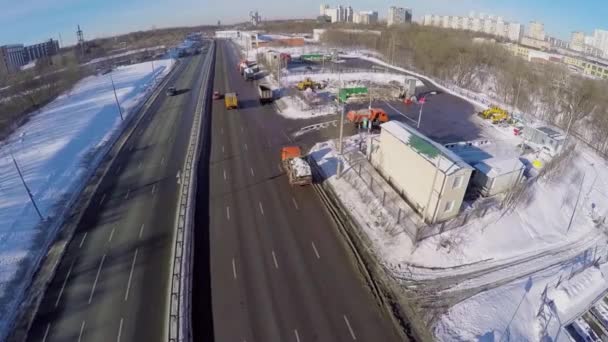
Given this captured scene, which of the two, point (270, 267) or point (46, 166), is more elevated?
point (46, 166)

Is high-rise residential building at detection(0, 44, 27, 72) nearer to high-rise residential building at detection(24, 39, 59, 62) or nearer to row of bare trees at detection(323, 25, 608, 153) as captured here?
high-rise residential building at detection(24, 39, 59, 62)

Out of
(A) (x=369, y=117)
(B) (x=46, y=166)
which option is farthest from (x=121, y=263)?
(A) (x=369, y=117)

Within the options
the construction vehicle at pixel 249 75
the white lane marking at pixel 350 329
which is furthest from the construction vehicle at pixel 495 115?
the construction vehicle at pixel 249 75

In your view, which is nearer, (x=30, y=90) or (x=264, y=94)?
(x=264, y=94)

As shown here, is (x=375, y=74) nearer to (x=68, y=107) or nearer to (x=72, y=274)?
(x=68, y=107)

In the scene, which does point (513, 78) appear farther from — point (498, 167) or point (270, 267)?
point (270, 267)

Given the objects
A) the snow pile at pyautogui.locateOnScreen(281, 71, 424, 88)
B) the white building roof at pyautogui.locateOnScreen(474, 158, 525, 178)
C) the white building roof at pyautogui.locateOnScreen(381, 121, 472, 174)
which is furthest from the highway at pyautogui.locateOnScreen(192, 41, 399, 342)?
the snow pile at pyautogui.locateOnScreen(281, 71, 424, 88)
